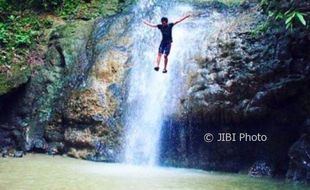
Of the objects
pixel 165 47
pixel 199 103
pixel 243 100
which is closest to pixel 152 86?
pixel 199 103

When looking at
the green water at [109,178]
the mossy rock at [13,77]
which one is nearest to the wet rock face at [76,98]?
the mossy rock at [13,77]

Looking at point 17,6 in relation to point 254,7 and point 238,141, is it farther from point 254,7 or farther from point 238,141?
point 238,141

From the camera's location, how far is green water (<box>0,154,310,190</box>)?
26.5ft

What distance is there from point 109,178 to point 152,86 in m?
3.61

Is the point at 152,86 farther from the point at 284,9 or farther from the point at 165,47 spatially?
the point at 284,9

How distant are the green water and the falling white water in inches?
34.5

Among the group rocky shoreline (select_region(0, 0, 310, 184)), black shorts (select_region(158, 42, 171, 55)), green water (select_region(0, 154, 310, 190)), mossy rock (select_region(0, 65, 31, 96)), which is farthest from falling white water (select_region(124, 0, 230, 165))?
mossy rock (select_region(0, 65, 31, 96))

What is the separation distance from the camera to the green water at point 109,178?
26.5 ft

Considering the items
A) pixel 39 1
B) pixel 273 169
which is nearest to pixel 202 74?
pixel 273 169

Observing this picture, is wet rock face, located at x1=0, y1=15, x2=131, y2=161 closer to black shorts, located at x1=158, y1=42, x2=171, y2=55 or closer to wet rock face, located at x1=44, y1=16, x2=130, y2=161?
wet rock face, located at x1=44, y1=16, x2=130, y2=161

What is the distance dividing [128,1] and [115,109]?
4496mm

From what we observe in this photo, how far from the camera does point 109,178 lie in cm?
885

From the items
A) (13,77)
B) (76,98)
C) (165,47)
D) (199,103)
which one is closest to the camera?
(165,47)

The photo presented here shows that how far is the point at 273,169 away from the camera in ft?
33.4
